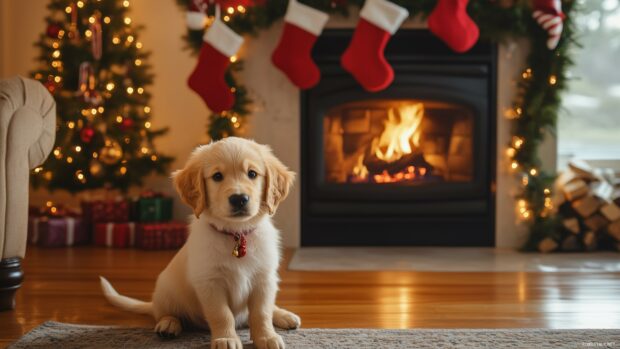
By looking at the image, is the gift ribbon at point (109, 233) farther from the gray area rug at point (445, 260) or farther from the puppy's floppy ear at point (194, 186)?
the puppy's floppy ear at point (194, 186)

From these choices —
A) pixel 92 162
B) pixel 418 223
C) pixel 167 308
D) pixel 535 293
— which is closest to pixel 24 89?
pixel 167 308

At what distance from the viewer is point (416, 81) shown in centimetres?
429

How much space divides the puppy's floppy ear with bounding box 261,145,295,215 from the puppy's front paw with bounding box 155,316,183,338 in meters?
0.50

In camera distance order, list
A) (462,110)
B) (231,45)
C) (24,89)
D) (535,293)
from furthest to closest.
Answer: (462,110) → (231,45) → (535,293) → (24,89)

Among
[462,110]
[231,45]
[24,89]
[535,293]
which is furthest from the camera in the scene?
[462,110]

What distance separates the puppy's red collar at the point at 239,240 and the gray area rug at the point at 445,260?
4.91 feet

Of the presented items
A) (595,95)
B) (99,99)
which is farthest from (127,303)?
(595,95)

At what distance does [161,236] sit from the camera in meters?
4.23

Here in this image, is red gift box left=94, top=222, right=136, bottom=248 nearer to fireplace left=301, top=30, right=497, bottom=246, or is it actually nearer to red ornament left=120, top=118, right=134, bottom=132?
red ornament left=120, top=118, right=134, bottom=132

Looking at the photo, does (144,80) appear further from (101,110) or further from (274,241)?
(274,241)

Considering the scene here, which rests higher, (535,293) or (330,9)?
(330,9)

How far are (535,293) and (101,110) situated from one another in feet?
9.37

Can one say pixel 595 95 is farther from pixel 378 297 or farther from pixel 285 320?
pixel 285 320

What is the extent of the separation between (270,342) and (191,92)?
9.10 ft
